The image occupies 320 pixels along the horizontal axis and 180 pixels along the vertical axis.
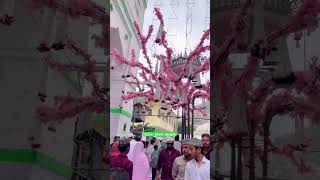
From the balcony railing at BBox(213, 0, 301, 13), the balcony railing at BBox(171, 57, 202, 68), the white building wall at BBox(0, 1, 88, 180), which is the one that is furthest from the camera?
the balcony railing at BBox(171, 57, 202, 68)

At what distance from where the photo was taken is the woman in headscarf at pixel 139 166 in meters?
4.40

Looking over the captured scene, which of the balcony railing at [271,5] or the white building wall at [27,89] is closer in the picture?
the balcony railing at [271,5]

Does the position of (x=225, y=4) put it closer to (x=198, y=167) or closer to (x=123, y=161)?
(x=198, y=167)

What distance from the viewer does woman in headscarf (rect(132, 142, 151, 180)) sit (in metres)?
4.40

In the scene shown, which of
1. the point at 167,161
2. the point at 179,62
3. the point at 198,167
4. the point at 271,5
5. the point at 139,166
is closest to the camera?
the point at 271,5

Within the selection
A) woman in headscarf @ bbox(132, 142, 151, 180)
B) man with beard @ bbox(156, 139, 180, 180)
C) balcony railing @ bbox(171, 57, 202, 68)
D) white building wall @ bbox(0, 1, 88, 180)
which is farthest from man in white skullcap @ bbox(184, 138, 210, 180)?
balcony railing @ bbox(171, 57, 202, 68)

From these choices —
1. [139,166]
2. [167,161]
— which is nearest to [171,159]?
[167,161]

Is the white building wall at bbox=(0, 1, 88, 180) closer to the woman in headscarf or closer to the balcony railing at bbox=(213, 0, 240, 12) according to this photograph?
the balcony railing at bbox=(213, 0, 240, 12)

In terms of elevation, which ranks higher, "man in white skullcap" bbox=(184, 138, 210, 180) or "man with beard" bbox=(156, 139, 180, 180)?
"man in white skullcap" bbox=(184, 138, 210, 180)

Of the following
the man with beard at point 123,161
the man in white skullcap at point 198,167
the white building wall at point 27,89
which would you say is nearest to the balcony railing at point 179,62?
the man with beard at point 123,161

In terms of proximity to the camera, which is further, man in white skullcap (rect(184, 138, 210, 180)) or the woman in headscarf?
the woman in headscarf

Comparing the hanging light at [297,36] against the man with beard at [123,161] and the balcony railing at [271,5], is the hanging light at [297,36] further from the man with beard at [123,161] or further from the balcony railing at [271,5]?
the man with beard at [123,161]

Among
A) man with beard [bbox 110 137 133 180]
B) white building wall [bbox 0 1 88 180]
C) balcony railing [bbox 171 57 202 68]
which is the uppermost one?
balcony railing [bbox 171 57 202 68]

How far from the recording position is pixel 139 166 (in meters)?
4.55
